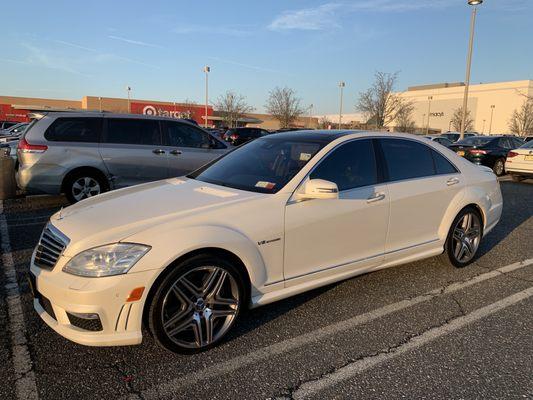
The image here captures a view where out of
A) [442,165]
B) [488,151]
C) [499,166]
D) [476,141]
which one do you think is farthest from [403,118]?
[442,165]

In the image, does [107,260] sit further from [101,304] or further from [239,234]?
[239,234]

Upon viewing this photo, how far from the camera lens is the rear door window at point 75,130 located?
773cm

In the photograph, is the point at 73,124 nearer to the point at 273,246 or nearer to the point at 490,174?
the point at 273,246

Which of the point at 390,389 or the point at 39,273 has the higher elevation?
the point at 39,273

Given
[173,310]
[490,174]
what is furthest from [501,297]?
[173,310]

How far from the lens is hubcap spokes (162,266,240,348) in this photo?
298 centimetres

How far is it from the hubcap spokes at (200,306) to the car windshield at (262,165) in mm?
841

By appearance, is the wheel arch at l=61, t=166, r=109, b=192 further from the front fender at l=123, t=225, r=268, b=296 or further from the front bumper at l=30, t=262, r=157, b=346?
the front fender at l=123, t=225, r=268, b=296

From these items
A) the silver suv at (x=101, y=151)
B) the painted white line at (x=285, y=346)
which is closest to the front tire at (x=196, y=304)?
the painted white line at (x=285, y=346)

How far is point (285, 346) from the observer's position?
3203 millimetres

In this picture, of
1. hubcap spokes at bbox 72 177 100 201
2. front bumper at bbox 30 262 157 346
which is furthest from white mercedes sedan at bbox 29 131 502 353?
hubcap spokes at bbox 72 177 100 201

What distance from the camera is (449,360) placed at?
3045 millimetres

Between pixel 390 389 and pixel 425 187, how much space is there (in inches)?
92.8

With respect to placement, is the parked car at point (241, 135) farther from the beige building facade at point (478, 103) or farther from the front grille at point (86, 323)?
the beige building facade at point (478, 103)
